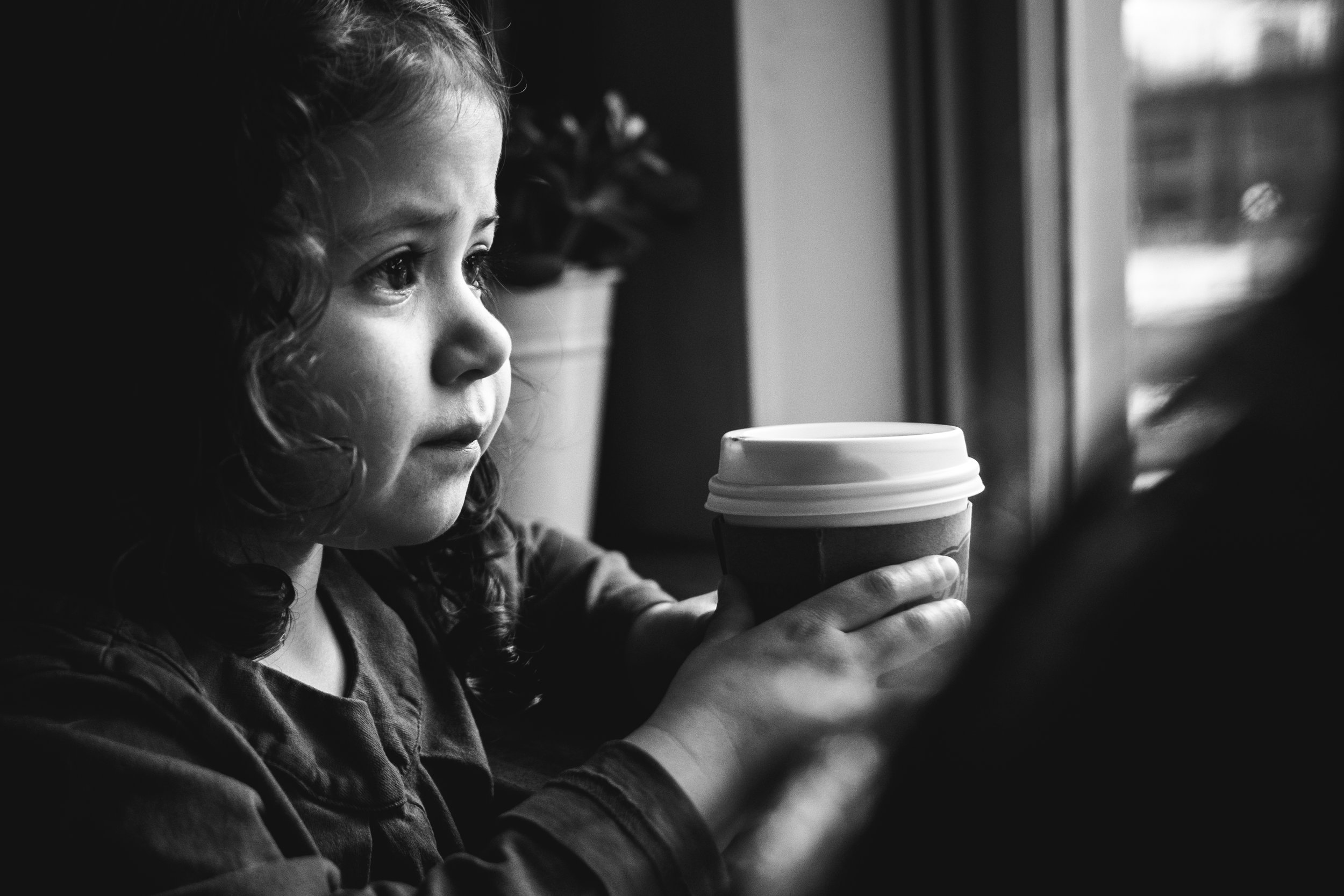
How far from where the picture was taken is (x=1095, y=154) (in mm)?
1526

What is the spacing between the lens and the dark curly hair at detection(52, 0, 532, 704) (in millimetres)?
650

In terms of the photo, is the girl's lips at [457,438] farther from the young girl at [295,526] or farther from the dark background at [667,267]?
the dark background at [667,267]

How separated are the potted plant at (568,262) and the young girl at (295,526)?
0.66 metres

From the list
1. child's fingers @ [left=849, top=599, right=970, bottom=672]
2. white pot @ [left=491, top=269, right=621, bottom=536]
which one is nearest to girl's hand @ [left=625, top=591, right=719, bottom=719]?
child's fingers @ [left=849, top=599, right=970, bottom=672]

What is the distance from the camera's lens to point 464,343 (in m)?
0.72

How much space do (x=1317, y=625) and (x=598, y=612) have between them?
0.72 meters

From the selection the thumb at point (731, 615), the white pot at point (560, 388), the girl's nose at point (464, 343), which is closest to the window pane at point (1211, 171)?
the thumb at point (731, 615)

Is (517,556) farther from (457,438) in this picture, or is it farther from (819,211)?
(819,211)

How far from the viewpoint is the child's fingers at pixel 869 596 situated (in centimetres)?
58

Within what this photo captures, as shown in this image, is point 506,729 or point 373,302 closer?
point 373,302

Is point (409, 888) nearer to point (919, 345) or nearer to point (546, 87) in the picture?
point (919, 345)

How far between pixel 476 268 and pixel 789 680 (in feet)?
1.43

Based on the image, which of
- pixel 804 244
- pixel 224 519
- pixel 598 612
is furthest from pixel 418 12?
pixel 804 244

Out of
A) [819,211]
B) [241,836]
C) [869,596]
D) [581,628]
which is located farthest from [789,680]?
[819,211]
